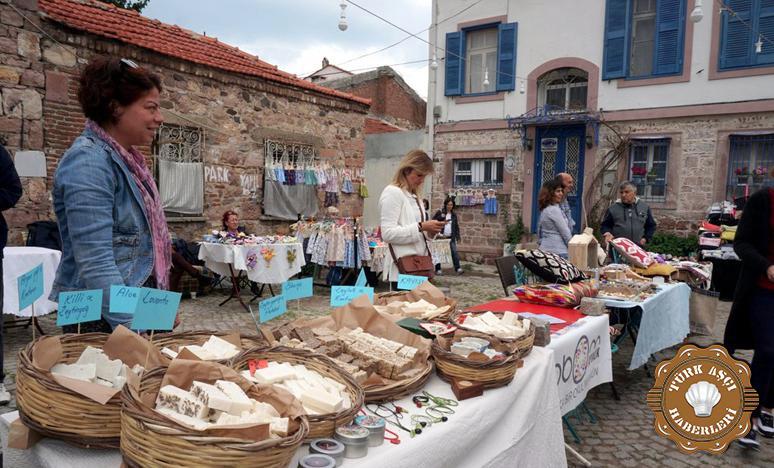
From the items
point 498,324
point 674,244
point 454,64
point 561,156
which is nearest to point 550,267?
point 498,324

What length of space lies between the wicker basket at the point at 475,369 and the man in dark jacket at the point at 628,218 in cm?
452

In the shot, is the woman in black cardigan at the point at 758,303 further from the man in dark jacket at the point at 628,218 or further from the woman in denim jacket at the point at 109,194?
the woman in denim jacket at the point at 109,194

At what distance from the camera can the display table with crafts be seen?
100 inches

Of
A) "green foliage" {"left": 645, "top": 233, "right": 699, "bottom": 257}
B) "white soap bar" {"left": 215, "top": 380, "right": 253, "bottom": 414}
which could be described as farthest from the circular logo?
"green foliage" {"left": 645, "top": 233, "right": 699, "bottom": 257}

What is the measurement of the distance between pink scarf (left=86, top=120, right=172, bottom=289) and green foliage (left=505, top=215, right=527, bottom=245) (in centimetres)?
1096

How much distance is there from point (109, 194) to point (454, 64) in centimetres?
1244

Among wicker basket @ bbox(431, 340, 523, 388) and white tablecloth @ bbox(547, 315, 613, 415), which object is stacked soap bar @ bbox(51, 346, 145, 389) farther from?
white tablecloth @ bbox(547, 315, 613, 415)

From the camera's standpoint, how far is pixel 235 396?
120cm

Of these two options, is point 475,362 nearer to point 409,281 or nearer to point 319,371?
point 319,371

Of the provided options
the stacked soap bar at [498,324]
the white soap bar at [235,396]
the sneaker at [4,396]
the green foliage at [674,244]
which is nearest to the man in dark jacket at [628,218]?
the stacked soap bar at [498,324]

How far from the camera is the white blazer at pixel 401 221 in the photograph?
331cm

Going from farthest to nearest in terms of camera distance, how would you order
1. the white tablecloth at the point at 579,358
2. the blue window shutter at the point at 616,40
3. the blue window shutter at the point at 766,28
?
the blue window shutter at the point at 616,40 → the blue window shutter at the point at 766,28 → the white tablecloth at the point at 579,358

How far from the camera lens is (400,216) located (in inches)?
132

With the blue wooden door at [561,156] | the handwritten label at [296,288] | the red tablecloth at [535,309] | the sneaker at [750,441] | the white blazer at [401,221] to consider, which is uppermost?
the blue wooden door at [561,156]
